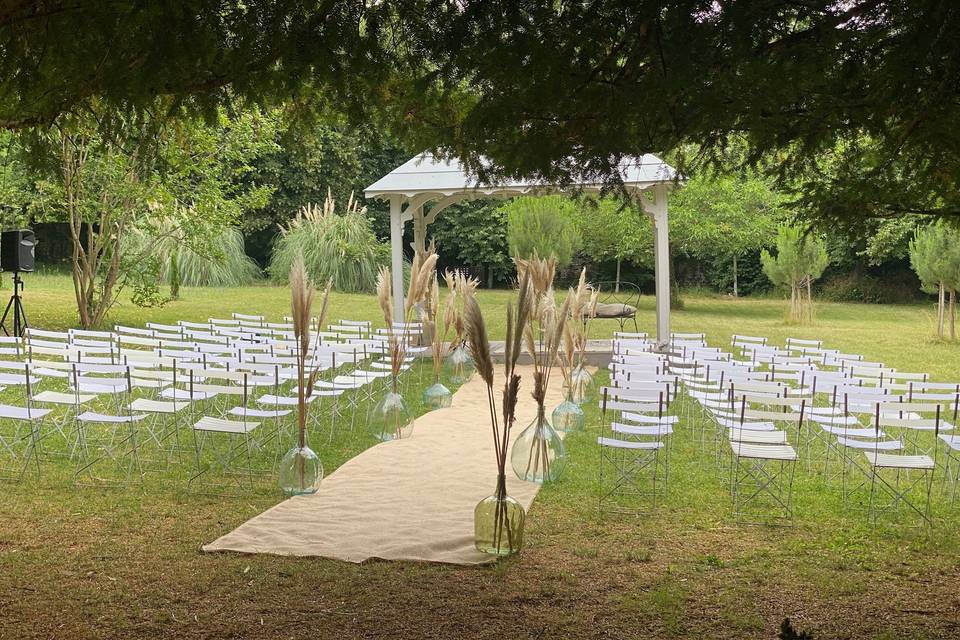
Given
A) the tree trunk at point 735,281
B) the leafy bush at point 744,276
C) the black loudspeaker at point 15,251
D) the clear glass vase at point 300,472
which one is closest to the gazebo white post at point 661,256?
the clear glass vase at point 300,472

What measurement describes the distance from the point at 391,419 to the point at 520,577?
2.99 metres

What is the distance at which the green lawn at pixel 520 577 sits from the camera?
4512 millimetres

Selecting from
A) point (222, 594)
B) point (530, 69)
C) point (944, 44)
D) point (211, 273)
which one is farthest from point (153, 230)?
point (944, 44)

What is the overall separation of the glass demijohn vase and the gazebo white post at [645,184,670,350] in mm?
8968

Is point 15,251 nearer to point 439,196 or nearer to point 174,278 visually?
point 439,196

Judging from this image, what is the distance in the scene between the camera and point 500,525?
5.43 metres

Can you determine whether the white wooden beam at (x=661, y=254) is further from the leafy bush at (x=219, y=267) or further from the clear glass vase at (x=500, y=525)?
the leafy bush at (x=219, y=267)

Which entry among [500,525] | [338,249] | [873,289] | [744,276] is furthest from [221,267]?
[500,525]

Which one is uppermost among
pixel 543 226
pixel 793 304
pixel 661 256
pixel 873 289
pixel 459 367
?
pixel 543 226

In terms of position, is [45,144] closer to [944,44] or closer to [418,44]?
[418,44]

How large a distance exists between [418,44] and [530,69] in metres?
0.49

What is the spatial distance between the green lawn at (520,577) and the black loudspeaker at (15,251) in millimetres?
7510

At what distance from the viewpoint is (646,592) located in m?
5.00

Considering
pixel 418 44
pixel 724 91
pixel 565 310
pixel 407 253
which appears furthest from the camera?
pixel 407 253
